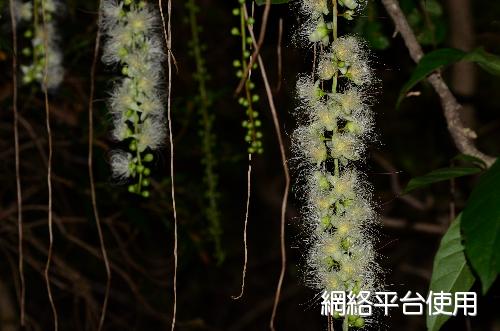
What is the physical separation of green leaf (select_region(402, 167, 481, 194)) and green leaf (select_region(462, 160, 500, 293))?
12cm

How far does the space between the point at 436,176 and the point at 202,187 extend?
0.87m

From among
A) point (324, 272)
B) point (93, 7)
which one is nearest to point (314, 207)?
point (324, 272)

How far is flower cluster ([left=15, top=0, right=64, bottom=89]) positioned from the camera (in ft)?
4.11

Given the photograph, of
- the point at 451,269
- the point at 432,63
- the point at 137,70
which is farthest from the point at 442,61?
the point at 137,70

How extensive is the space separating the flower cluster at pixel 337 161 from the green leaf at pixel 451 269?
0.18 meters

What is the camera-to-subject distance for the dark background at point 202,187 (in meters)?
1.37

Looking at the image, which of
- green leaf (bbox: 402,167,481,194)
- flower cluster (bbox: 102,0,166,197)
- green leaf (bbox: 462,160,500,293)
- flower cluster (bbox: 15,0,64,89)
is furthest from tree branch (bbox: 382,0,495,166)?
flower cluster (bbox: 15,0,64,89)

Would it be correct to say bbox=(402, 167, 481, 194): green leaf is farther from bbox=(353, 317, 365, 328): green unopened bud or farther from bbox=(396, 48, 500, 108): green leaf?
bbox=(353, 317, 365, 328): green unopened bud

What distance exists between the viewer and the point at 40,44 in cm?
124

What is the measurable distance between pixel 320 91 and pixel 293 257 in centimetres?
177

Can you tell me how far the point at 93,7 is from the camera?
195 centimetres

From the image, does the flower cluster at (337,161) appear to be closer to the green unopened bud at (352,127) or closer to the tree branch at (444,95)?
the green unopened bud at (352,127)

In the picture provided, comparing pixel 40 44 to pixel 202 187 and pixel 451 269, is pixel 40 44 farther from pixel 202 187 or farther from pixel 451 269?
pixel 451 269

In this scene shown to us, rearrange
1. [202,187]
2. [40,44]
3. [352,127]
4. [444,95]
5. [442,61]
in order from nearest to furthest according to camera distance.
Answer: [352,127]
[442,61]
[444,95]
[40,44]
[202,187]
